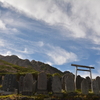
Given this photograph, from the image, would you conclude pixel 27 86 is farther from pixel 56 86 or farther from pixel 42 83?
pixel 56 86

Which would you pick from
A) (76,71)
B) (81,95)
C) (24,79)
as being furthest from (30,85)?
(76,71)

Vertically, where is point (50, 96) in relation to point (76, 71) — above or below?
below

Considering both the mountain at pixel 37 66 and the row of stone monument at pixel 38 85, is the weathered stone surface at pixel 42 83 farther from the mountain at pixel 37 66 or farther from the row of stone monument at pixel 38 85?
the mountain at pixel 37 66

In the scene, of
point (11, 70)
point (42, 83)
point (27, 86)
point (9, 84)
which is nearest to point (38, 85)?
point (42, 83)

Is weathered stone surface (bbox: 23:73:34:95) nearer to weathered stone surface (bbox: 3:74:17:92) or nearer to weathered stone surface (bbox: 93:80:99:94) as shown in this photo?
weathered stone surface (bbox: 3:74:17:92)

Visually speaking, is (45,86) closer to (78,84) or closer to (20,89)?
(20,89)

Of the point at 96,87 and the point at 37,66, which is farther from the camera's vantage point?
the point at 37,66

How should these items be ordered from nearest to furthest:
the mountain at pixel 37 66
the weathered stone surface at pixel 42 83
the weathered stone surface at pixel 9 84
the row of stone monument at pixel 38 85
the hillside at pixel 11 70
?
the row of stone monument at pixel 38 85 < the weathered stone surface at pixel 42 83 < the weathered stone surface at pixel 9 84 < the hillside at pixel 11 70 < the mountain at pixel 37 66

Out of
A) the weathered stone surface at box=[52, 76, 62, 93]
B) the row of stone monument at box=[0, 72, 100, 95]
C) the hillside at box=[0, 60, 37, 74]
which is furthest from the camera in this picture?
the hillside at box=[0, 60, 37, 74]

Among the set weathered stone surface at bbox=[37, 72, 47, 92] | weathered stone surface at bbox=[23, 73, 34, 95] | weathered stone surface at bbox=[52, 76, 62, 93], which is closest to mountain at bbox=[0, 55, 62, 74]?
weathered stone surface at bbox=[37, 72, 47, 92]

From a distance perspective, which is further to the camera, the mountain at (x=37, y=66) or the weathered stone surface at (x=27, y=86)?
the mountain at (x=37, y=66)

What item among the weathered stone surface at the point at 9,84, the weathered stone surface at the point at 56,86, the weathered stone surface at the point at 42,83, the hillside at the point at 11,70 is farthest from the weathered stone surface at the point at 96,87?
the hillside at the point at 11,70

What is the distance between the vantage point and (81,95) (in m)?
13.5

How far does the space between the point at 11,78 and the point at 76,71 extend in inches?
304
